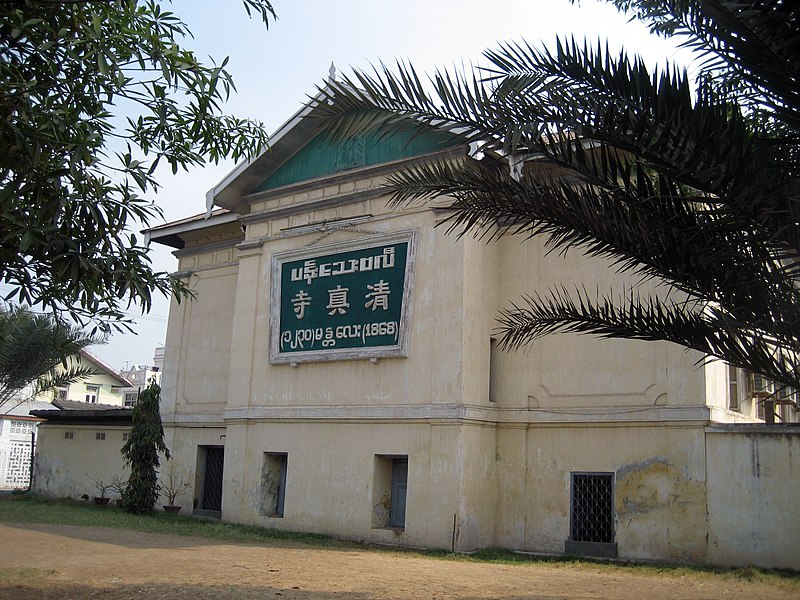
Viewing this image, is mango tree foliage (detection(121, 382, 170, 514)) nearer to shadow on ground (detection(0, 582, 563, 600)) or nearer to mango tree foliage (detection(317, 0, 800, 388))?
shadow on ground (detection(0, 582, 563, 600))

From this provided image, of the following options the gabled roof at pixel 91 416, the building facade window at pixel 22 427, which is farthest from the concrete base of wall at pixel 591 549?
the building facade window at pixel 22 427

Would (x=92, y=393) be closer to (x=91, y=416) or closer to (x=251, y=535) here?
(x=91, y=416)

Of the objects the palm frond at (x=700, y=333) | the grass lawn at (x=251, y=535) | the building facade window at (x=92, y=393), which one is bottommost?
the grass lawn at (x=251, y=535)

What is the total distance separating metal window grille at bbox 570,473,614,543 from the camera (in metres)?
14.8

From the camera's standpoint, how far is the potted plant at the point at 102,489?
2186 cm

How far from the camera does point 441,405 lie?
15.3 metres

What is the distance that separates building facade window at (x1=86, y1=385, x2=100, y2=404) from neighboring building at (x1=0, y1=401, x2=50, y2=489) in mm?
8313

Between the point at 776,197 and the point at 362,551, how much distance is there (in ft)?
34.7

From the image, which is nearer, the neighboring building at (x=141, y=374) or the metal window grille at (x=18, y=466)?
the metal window grille at (x=18, y=466)

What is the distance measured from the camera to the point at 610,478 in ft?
48.8

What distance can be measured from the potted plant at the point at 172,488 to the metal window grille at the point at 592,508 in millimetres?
9880

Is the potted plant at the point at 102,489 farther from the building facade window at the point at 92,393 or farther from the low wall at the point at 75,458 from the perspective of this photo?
the building facade window at the point at 92,393

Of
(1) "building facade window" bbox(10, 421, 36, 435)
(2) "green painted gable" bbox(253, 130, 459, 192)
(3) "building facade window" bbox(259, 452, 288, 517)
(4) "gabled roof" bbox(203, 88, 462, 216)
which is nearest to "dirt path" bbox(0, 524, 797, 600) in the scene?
(3) "building facade window" bbox(259, 452, 288, 517)

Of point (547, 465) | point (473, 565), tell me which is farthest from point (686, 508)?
point (473, 565)
